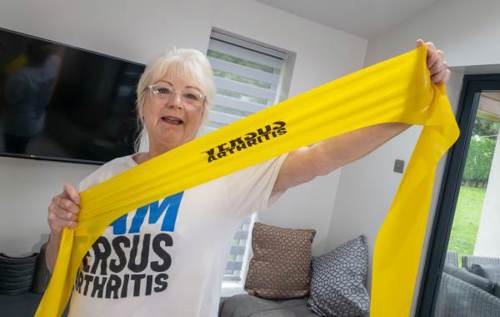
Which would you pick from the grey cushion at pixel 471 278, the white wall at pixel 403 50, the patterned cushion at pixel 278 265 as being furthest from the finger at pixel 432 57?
the patterned cushion at pixel 278 265

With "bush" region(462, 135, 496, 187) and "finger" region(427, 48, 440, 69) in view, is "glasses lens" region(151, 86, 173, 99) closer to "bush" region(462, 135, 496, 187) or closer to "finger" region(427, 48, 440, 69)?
"finger" region(427, 48, 440, 69)

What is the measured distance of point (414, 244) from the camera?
88 centimetres

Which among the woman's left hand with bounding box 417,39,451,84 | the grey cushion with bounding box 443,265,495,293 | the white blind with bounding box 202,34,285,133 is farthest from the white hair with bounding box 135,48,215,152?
the grey cushion with bounding box 443,265,495,293

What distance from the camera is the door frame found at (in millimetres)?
2512

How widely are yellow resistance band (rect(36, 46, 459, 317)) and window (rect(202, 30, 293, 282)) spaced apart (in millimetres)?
1973

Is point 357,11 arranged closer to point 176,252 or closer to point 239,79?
point 239,79

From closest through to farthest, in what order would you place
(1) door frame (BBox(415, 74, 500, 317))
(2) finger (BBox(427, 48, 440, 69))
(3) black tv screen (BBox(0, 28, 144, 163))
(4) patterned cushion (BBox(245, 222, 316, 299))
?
1. (2) finger (BBox(427, 48, 440, 69))
2. (3) black tv screen (BBox(0, 28, 144, 163))
3. (1) door frame (BBox(415, 74, 500, 317))
4. (4) patterned cushion (BBox(245, 222, 316, 299))

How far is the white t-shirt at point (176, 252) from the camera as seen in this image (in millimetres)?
881

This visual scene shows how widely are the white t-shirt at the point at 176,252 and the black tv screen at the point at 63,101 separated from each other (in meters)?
1.48

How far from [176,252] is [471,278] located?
2.25m

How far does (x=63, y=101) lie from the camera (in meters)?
2.16

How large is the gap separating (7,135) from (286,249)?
6.26 feet

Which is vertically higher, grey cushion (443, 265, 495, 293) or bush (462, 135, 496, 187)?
bush (462, 135, 496, 187)

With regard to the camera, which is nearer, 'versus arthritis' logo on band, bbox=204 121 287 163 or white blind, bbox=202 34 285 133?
'versus arthritis' logo on band, bbox=204 121 287 163
